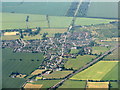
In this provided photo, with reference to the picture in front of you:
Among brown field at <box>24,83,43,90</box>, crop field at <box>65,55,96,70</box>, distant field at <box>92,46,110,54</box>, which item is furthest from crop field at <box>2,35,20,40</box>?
brown field at <box>24,83,43,90</box>

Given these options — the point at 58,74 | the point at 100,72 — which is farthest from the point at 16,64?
the point at 100,72

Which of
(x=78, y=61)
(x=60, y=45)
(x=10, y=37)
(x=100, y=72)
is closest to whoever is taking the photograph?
(x=100, y=72)

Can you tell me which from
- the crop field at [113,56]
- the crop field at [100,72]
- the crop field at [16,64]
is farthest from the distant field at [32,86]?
the crop field at [113,56]

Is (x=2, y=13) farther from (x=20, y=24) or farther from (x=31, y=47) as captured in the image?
(x=31, y=47)

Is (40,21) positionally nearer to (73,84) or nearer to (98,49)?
(98,49)

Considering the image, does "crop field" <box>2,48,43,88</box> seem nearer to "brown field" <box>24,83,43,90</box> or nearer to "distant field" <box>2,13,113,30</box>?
"brown field" <box>24,83,43,90</box>
